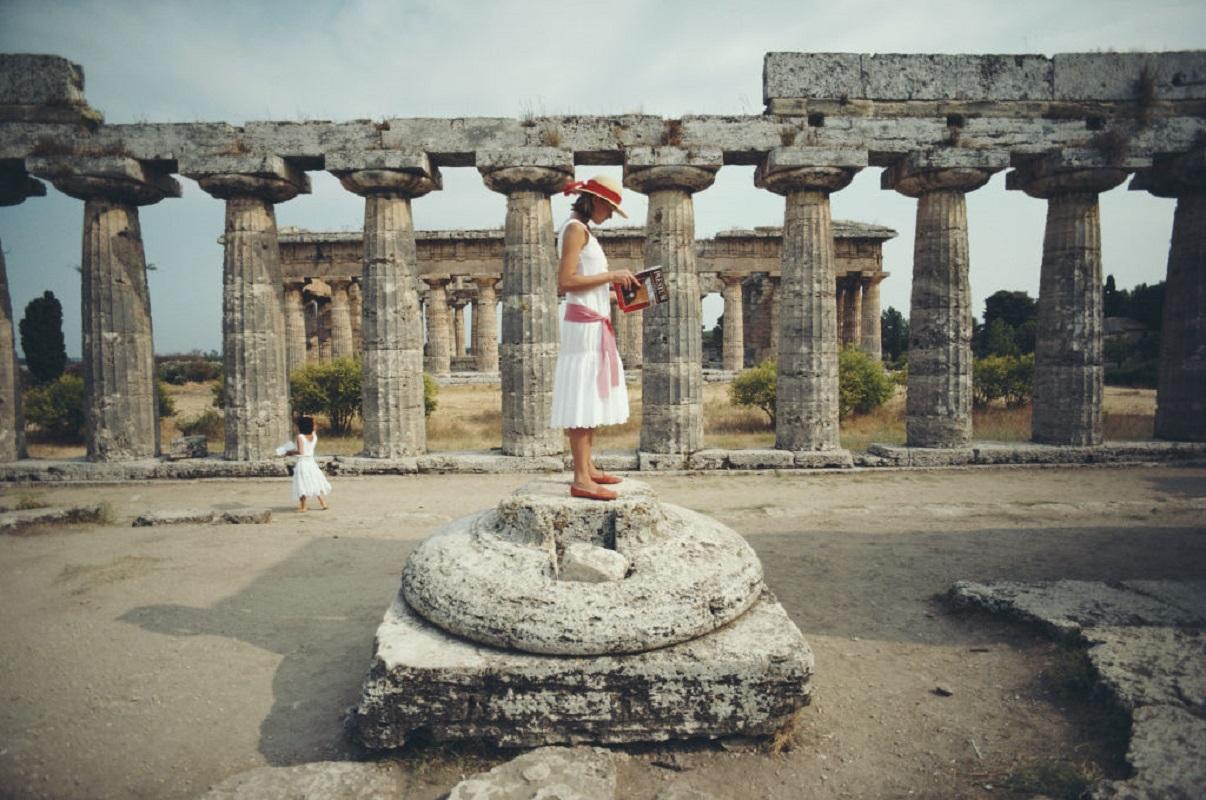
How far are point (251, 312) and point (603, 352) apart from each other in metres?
8.98

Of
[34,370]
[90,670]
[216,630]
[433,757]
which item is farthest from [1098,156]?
[34,370]

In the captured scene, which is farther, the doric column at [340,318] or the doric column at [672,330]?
the doric column at [340,318]

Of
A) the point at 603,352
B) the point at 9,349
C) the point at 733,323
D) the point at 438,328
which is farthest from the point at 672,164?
the point at 438,328

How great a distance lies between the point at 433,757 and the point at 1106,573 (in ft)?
19.1

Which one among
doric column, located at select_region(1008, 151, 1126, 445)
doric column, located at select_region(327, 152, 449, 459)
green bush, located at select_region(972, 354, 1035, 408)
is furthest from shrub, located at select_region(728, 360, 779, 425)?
doric column, located at select_region(327, 152, 449, 459)

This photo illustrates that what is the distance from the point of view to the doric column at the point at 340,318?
24.0m

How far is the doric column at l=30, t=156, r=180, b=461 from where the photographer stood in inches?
406

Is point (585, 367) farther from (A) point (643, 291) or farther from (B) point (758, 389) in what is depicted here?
(B) point (758, 389)

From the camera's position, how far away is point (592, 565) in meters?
3.42

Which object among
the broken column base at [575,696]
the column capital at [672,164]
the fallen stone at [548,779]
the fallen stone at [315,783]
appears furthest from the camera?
the column capital at [672,164]

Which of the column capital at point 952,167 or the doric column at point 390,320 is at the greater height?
the column capital at point 952,167

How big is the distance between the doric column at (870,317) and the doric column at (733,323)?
467 cm

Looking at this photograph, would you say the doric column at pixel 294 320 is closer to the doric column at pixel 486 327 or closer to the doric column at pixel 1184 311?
the doric column at pixel 486 327

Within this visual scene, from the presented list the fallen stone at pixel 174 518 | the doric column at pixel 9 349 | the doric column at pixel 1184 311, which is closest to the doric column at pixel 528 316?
the fallen stone at pixel 174 518
